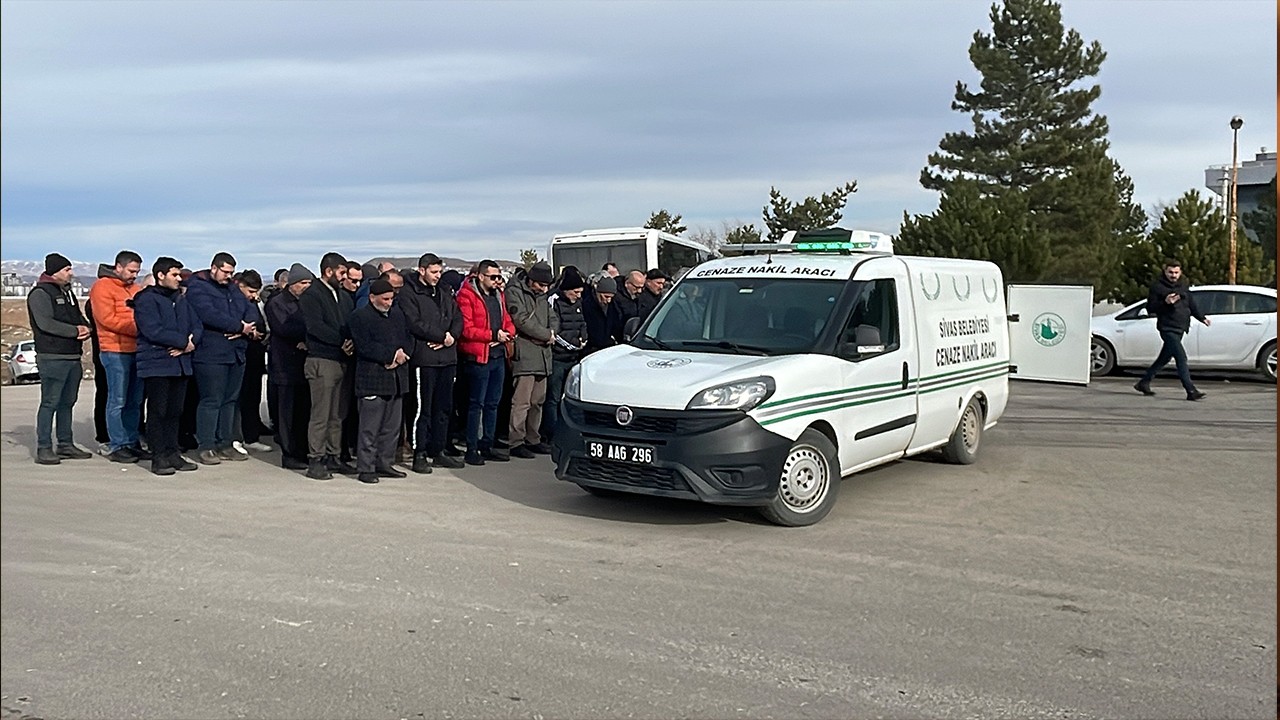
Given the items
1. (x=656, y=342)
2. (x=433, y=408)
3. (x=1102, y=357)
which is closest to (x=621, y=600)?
(x=656, y=342)

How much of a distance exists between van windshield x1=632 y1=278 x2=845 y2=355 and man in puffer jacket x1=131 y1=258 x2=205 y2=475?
13.2 feet

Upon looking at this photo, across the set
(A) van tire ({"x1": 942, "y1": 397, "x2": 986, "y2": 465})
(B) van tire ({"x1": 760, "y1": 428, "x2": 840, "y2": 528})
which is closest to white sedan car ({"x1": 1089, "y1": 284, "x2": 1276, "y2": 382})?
(A) van tire ({"x1": 942, "y1": 397, "x2": 986, "y2": 465})

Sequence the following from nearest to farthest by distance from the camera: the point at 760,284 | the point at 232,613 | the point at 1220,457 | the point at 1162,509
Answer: the point at 232,613, the point at 1162,509, the point at 760,284, the point at 1220,457

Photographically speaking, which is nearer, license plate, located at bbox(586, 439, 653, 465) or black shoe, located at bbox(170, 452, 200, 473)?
license plate, located at bbox(586, 439, 653, 465)

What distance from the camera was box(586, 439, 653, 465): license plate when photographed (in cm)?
777

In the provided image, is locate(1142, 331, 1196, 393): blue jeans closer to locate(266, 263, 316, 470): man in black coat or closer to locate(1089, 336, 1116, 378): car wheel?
locate(1089, 336, 1116, 378): car wheel

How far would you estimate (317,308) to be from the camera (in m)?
9.72

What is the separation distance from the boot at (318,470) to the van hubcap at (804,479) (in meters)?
4.19

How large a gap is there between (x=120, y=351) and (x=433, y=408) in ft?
9.88

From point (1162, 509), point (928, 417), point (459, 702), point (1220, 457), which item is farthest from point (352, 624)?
point (1220, 457)

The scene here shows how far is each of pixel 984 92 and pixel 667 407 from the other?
37245mm

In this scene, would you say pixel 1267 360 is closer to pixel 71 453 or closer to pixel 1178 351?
pixel 1178 351

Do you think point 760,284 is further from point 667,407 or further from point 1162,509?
point 1162,509

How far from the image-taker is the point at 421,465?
10141mm
